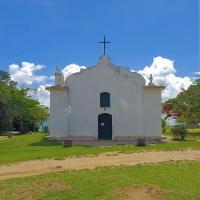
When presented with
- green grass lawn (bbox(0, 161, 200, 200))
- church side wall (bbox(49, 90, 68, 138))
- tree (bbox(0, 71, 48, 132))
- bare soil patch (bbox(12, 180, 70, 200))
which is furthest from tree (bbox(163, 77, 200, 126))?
bare soil patch (bbox(12, 180, 70, 200))

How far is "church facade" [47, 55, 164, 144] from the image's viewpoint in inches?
Result: 1344

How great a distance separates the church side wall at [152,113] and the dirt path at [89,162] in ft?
38.2

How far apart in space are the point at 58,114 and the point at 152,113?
711 centimetres

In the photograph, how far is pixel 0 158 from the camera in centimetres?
2148

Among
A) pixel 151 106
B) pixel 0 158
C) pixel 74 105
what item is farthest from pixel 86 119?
pixel 0 158

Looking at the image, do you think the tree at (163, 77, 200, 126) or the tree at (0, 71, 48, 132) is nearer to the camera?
the tree at (163, 77, 200, 126)

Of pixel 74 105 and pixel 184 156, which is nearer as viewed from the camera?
pixel 184 156

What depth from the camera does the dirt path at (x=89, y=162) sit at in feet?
55.7

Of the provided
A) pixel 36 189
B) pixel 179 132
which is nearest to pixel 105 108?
pixel 179 132

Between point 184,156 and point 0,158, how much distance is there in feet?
28.3

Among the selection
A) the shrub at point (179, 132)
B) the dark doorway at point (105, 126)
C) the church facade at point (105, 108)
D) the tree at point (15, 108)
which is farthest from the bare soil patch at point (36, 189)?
the tree at point (15, 108)

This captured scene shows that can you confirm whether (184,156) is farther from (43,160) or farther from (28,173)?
(28,173)

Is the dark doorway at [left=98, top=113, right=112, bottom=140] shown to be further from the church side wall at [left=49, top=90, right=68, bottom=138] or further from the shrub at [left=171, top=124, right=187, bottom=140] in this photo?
the shrub at [left=171, top=124, right=187, bottom=140]

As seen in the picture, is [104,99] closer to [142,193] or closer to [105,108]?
[105,108]
